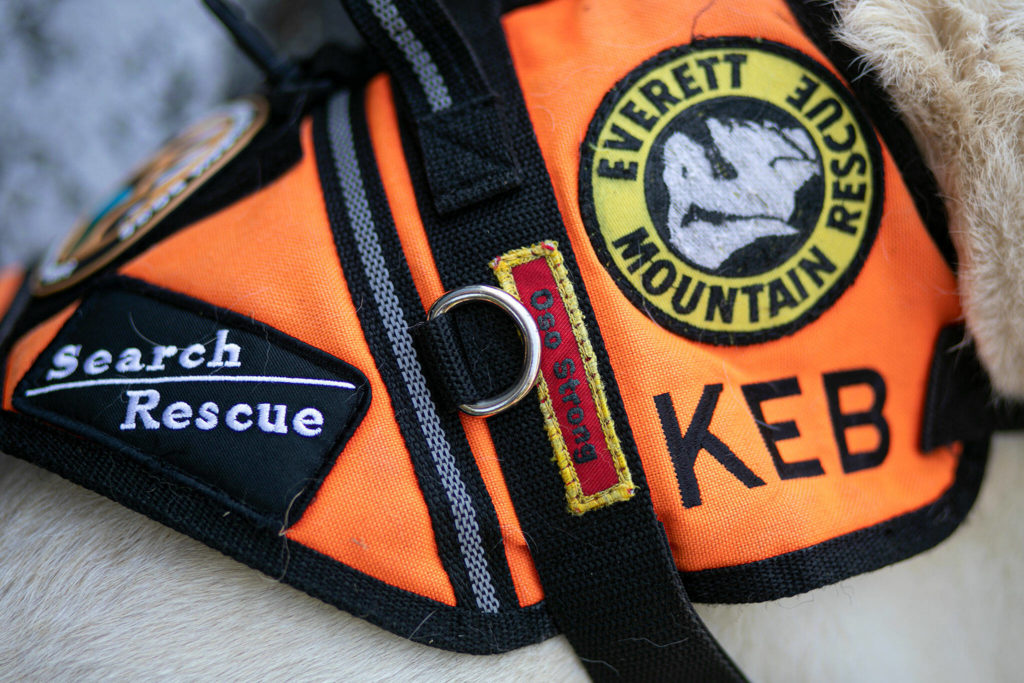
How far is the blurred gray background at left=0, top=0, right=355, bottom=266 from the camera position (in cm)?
107

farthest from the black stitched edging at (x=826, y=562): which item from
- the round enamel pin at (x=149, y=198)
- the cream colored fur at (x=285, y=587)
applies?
the round enamel pin at (x=149, y=198)

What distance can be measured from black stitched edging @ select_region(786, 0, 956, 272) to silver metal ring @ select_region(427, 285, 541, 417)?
0.35m

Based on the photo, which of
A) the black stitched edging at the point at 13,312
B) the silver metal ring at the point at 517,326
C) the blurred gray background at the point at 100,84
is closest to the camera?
the silver metal ring at the point at 517,326

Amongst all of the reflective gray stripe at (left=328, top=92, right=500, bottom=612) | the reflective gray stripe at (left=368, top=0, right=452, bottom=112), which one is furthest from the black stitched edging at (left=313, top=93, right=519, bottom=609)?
the reflective gray stripe at (left=368, top=0, right=452, bottom=112)

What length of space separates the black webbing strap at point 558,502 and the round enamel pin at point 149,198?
25 centimetres

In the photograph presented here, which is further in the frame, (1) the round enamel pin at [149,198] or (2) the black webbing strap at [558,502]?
(1) the round enamel pin at [149,198]

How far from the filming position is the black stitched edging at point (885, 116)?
1.93 ft

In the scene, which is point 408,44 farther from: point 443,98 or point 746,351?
point 746,351

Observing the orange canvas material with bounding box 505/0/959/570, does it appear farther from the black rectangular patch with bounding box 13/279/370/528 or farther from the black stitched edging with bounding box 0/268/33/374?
the black stitched edging with bounding box 0/268/33/374

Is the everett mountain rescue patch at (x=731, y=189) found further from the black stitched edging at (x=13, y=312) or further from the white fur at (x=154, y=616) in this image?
the black stitched edging at (x=13, y=312)

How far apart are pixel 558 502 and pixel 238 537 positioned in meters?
0.24

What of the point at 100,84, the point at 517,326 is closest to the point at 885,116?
the point at 517,326

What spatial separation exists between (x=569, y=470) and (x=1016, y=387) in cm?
42

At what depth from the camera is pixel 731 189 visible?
0.55 m
